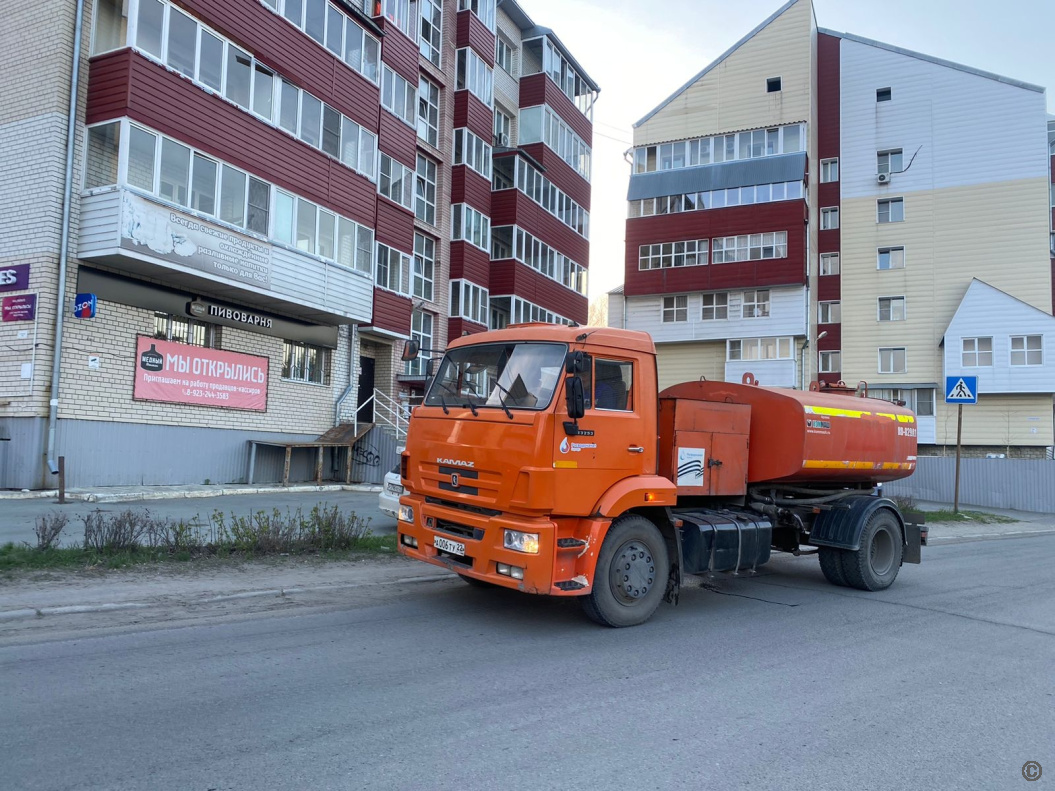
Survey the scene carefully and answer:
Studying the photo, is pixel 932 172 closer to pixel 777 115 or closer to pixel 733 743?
pixel 777 115

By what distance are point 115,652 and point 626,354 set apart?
5.03 metres

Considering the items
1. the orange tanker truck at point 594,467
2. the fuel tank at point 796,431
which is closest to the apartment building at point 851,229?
the fuel tank at point 796,431

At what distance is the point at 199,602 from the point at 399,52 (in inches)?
876

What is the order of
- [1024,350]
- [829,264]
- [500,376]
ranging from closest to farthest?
[500,376] → [1024,350] → [829,264]

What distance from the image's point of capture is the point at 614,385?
7500mm

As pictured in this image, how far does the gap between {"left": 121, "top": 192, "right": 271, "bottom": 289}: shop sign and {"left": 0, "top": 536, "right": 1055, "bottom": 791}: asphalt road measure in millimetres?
10676

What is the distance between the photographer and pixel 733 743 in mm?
4562

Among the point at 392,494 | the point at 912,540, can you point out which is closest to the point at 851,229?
the point at 912,540

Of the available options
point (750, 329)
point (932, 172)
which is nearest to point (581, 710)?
point (750, 329)

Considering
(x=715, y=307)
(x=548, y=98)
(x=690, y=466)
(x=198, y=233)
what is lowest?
(x=690, y=466)

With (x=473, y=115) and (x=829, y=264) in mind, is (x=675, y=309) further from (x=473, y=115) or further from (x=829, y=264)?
(x=473, y=115)

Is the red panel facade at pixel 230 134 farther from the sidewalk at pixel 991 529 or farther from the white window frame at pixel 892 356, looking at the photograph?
the white window frame at pixel 892 356

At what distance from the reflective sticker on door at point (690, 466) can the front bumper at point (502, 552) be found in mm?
1677

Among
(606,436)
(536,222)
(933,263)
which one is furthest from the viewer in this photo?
(933,263)
